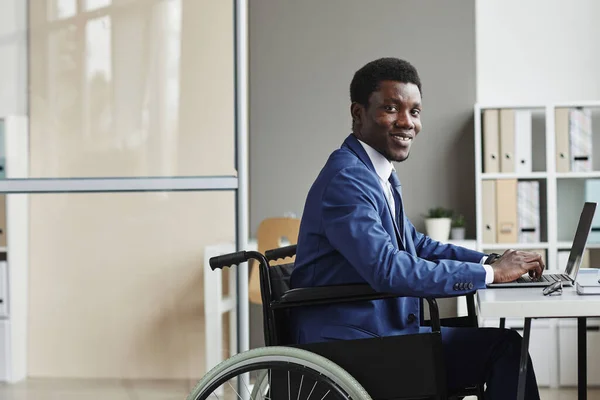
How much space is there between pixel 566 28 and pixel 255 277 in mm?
2132

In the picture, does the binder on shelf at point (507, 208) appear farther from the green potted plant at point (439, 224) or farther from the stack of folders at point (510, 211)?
the green potted plant at point (439, 224)

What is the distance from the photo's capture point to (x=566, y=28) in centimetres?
441

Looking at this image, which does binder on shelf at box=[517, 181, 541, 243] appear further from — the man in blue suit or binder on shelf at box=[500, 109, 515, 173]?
the man in blue suit

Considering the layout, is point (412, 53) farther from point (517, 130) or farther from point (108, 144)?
point (108, 144)

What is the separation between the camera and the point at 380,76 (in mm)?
2002

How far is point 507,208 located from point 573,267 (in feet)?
6.71

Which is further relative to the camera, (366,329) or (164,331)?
(164,331)

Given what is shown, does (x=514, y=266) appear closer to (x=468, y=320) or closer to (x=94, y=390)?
(x=468, y=320)

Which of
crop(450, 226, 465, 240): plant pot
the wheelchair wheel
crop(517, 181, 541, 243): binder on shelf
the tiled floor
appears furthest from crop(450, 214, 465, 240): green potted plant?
the wheelchair wheel

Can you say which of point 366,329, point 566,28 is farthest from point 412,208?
point 366,329

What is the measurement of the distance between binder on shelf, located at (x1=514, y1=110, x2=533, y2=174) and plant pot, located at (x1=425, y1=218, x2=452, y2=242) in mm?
453

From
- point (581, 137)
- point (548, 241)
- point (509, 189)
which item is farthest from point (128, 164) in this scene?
point (581, 137)

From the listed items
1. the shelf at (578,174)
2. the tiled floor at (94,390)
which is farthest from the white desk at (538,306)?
the shelf at (578,174)

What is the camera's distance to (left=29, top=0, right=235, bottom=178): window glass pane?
2.72m
